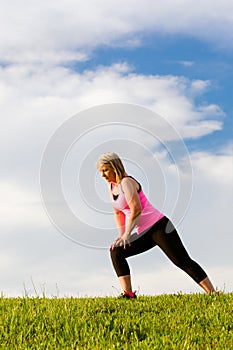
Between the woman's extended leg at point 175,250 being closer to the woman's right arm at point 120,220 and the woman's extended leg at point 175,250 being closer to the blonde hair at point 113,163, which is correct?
the woman's right arm at point 120,220

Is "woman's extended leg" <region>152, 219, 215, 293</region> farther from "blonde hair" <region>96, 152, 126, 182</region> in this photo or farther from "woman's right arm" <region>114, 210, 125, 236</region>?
"blonde hair" <region>96, 152, 126, 182</region>

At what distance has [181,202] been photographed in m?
9.47

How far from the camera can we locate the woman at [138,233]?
9.05m

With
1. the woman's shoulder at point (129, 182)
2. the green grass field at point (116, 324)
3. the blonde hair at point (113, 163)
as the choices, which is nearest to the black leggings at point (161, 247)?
the green grass field at point (116, 324)

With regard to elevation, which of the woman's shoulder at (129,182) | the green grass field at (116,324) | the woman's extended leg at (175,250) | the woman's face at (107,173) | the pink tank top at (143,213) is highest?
the woman's face at (107,173)

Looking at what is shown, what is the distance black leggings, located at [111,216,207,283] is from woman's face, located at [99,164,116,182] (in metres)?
1.00

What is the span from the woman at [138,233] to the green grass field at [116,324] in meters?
0.55

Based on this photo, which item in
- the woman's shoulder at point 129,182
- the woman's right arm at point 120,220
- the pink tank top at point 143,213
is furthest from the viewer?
the woman's right arm at point 120,220

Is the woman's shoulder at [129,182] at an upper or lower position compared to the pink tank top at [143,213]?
upper

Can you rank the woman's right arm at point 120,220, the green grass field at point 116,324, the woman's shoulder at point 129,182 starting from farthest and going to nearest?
the woman's right arm at point 120,220 → the woman's shoulder at point 129,182 → the green grass field at point 116,324

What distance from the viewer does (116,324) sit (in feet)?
24.4

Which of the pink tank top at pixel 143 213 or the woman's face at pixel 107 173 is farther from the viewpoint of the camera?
the pink tank top at pixel 143 213

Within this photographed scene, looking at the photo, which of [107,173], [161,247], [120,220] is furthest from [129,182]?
[161,247]

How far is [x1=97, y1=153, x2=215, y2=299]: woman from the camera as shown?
9047 millimetres
